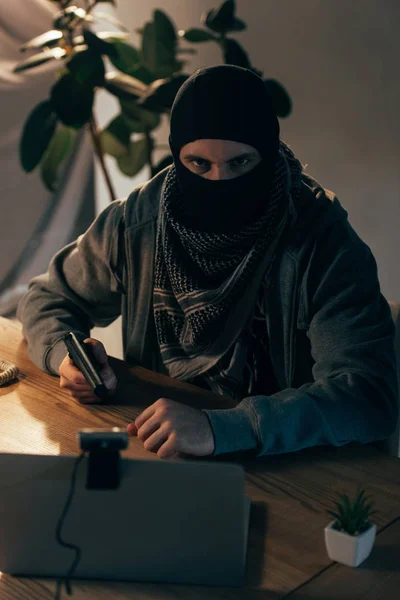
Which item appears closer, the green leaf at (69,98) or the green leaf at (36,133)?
the green leaf at (69,98)

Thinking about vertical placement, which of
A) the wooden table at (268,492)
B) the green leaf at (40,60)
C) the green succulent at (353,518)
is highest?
the green leaf at (40,60)

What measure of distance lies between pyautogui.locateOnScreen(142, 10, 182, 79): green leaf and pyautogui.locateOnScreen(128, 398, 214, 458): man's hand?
2044 millimetres

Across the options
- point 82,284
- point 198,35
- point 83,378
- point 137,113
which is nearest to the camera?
point 83,378

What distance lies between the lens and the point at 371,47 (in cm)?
294

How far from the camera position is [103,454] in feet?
2.77

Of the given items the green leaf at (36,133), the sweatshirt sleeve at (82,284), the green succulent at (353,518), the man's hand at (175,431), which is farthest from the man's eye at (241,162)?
the green leaf at (36,133)

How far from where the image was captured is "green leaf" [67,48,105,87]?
2643 mm

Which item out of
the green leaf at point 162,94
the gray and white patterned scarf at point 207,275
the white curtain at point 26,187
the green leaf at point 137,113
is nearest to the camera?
the gray and white patterned scarf at point 207,275

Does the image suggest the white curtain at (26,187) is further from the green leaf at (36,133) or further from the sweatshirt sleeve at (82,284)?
the sweatshirt sleeve at (82,284)

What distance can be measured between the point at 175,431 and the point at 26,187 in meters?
3.40

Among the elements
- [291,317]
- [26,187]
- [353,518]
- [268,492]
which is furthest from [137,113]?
[353,518]

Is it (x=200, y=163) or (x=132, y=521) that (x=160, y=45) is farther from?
(x=132, y=521)

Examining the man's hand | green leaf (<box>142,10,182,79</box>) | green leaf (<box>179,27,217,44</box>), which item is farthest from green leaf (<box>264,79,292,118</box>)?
the man's hand

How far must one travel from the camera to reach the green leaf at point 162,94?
263cm
